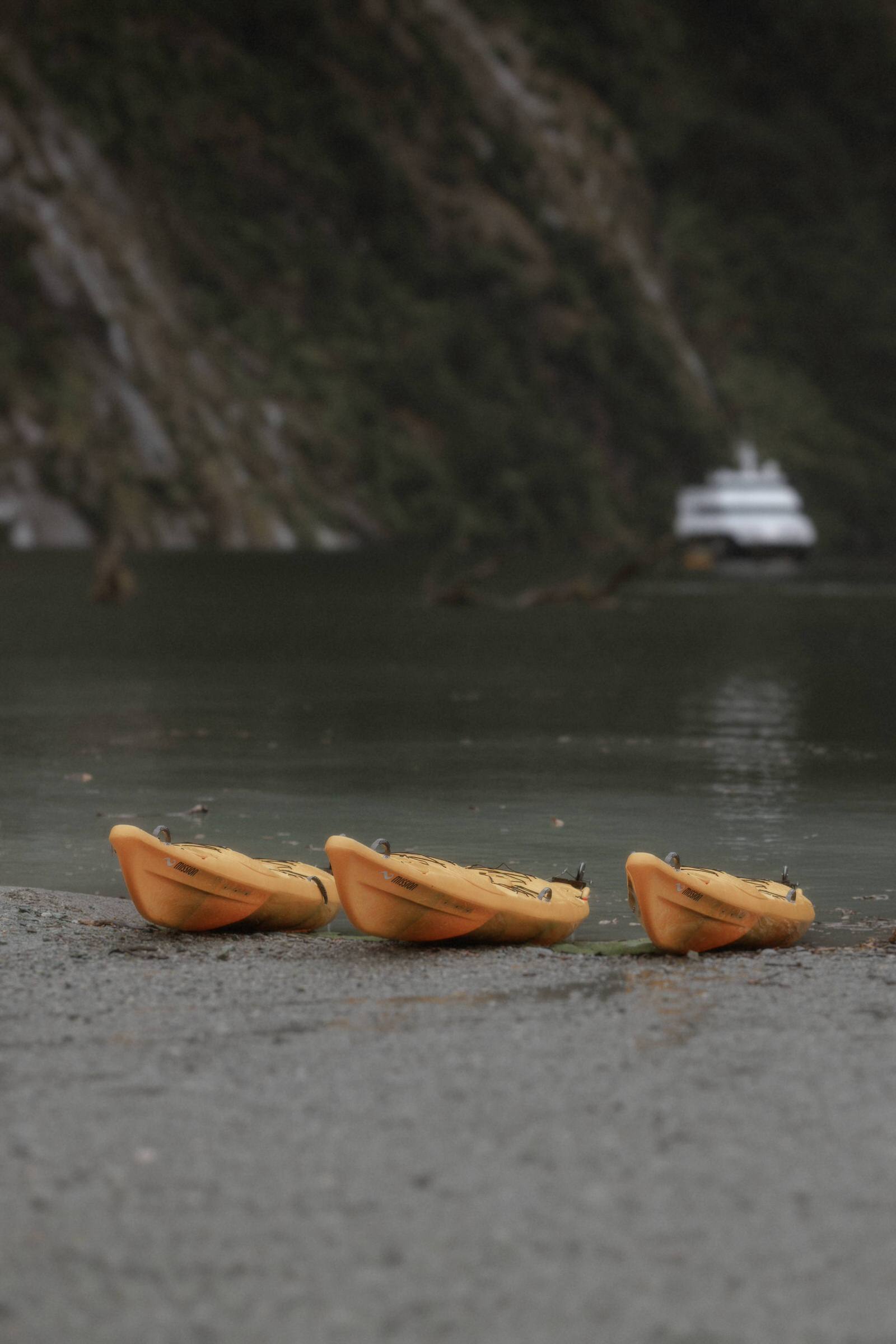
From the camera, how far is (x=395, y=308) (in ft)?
491

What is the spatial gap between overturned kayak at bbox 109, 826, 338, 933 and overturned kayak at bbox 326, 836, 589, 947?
0.79 metres

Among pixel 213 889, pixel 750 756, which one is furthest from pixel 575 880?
pixel 750 756

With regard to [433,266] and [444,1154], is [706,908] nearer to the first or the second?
[444,1154]

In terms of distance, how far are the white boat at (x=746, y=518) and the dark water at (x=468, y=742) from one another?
86.5m

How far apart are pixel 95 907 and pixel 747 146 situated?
181822mm

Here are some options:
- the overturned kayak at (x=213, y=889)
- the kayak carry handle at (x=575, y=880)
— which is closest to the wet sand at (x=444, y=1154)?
the overturned kayak at (x=213, y=889)

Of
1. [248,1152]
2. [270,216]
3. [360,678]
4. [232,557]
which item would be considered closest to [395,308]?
[270,216]

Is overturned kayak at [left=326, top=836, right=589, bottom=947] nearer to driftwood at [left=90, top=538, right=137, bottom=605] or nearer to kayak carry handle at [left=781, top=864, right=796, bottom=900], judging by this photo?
kayak carry handle at [left=781, top=864, right=796, bottom=900]

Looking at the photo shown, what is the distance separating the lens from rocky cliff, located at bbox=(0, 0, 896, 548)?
118 m

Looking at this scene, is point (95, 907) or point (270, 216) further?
point (270, 216)

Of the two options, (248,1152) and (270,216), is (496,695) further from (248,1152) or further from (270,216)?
(270,216)

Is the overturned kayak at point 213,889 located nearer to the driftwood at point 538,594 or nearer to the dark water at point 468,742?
the dark water at point 468,742

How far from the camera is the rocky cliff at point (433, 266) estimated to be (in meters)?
118

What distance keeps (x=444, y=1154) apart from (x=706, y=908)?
5271 millimetres
